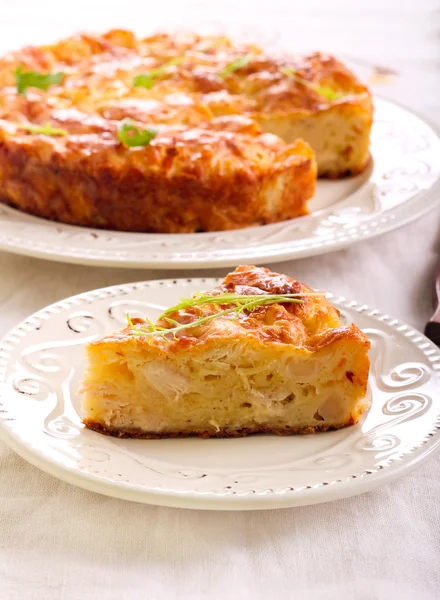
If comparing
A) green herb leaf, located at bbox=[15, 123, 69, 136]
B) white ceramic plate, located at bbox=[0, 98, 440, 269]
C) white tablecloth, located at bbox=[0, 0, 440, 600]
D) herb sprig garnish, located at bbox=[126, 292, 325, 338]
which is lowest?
white ceramic plate, located at bbox=[0, 98, 440, 269]

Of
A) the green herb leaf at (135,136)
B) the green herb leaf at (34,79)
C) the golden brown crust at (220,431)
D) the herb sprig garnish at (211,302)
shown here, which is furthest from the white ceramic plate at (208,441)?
the green herb leaf at (34,79)

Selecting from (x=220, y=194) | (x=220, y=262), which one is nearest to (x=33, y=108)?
(x=220, y=194)

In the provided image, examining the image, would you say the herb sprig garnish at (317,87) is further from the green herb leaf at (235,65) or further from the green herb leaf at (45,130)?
the green herb leaf at (45,130)

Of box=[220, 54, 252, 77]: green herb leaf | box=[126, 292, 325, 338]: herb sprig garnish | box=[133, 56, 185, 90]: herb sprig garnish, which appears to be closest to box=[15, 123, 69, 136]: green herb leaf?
box=[133, 56, 185, 90]: herb sprig garnish

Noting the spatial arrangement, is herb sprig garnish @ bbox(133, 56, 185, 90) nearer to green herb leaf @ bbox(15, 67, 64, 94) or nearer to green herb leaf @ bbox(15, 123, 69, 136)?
green herb leaf @ bbox(15, 67, 64, 94)

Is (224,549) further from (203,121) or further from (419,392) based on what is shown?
(203,121)

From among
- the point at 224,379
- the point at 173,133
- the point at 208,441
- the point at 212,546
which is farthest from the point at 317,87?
the point at 212,546
